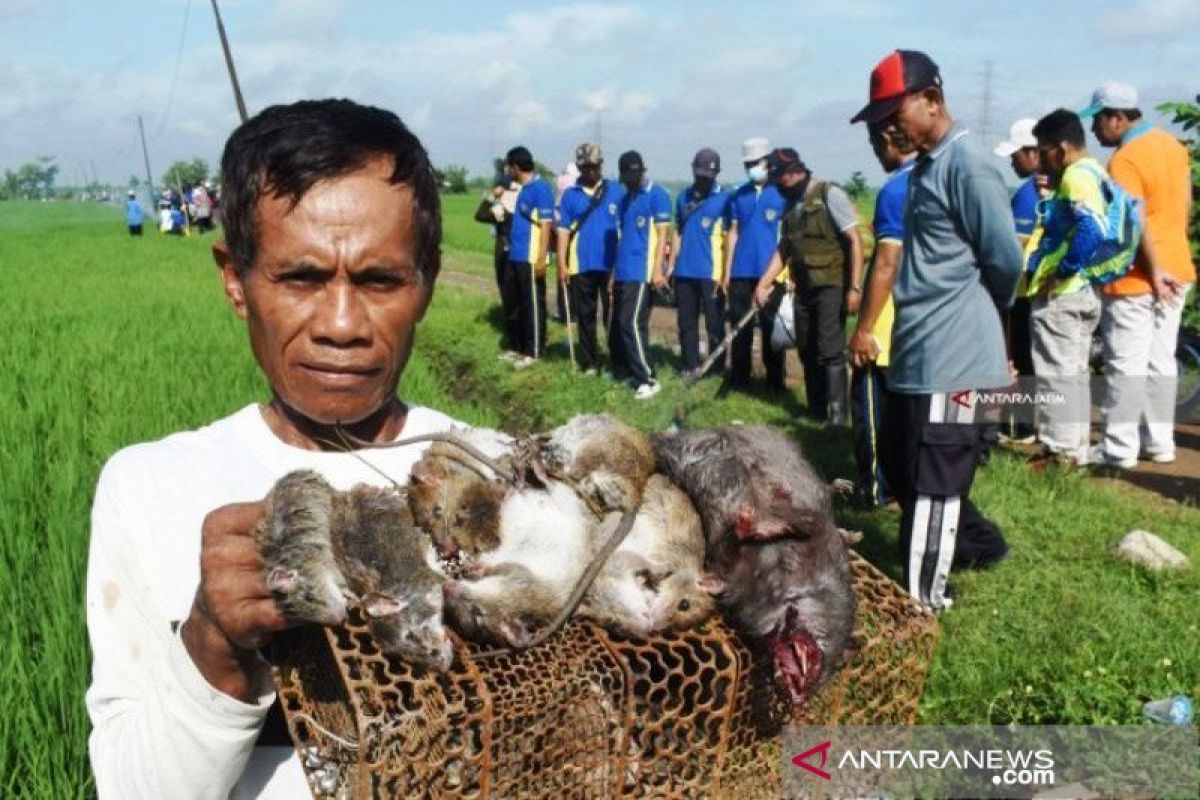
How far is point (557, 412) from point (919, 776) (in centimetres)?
522

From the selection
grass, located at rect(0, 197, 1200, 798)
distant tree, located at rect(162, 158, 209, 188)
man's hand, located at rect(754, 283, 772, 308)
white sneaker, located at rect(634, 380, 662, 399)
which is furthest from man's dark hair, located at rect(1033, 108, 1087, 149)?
distant tree, located at rect(162, 158, 209, 188)

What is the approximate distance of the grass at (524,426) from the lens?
2512 millimetres

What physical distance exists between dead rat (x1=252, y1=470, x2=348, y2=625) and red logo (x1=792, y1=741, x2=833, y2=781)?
0.65m

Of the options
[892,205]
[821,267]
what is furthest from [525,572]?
[821,267]

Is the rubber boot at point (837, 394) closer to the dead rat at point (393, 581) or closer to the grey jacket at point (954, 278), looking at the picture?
the grey jacket at point (954, 278)

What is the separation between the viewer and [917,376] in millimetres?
3941

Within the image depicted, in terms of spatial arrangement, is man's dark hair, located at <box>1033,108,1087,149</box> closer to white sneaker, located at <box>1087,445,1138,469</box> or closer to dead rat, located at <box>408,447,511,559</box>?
white sneaker, located at <box>1087,445,1138,469</box>

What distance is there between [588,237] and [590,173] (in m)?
0.69

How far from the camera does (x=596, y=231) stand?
981cm

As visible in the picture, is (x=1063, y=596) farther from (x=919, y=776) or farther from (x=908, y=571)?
(x=919, y=776)

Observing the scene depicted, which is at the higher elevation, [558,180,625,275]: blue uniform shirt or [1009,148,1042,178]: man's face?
[1009,148,1042,178]: man's face

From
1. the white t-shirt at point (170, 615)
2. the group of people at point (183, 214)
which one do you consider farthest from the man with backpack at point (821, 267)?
the group of people at point (183, 214)

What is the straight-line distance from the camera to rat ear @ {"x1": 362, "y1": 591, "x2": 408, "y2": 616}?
0.97 m

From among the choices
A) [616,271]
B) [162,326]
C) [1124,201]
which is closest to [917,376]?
[1124,201]
